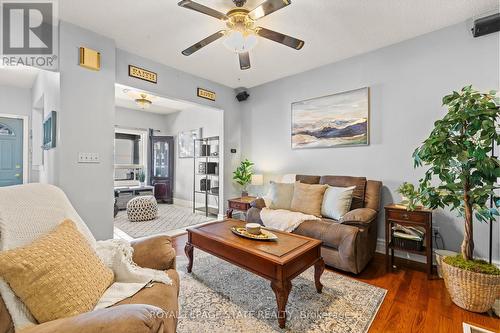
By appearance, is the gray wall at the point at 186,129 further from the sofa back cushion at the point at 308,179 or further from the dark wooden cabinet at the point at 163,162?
Result: the sofa back cushion at the point at 308,179

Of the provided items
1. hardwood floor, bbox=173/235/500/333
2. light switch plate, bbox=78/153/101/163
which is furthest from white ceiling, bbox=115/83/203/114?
→ hardwood floor, bbox=173/235/500/333

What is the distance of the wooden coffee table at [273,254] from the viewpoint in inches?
62.2

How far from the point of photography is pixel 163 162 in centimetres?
668

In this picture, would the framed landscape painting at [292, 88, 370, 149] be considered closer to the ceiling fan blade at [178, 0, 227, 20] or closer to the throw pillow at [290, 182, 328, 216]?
the throw pillow at [290, 182, 328, 216]

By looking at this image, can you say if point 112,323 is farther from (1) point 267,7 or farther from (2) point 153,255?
(1) point 267,7

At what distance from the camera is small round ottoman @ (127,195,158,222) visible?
4398mm

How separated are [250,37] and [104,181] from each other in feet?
7.82

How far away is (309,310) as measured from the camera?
1745mm

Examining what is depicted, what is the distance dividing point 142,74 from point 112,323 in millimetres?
3297

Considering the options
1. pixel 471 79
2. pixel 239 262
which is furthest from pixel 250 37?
pixel 471 79

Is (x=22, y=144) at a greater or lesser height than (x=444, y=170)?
greater

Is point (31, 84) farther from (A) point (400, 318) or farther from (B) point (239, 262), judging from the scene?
(A) point (400, 318)

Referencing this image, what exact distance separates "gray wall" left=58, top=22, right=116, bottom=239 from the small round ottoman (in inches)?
63.3

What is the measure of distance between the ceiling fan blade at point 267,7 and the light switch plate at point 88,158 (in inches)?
92.1
